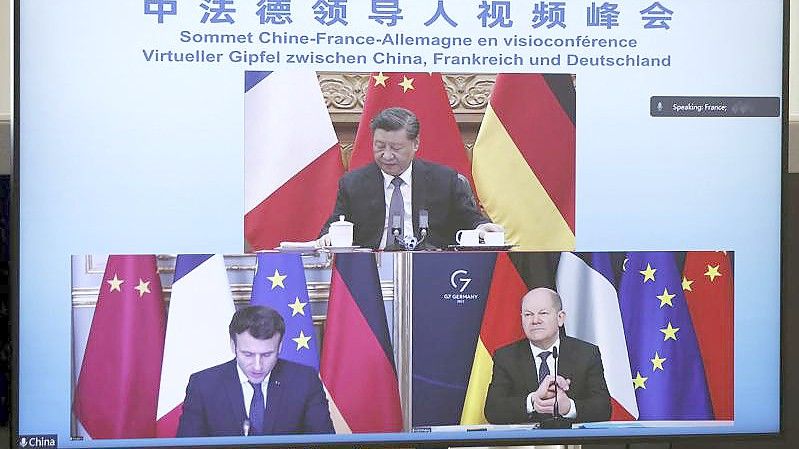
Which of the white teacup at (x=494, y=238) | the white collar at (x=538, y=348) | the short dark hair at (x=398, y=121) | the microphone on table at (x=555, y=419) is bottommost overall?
the microphone on table at (x=555, y=419)

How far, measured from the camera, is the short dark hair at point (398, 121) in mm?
1727

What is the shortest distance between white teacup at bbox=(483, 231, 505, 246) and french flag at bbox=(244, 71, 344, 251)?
290 millimetres

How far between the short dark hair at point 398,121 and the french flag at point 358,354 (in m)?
0.24

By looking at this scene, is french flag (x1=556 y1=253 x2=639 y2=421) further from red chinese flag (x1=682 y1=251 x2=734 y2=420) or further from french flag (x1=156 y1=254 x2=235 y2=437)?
french flag (x1=156 y1=254 x2=235 y2=437)

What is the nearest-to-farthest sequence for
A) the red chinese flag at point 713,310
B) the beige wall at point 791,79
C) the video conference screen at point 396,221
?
the video conference screen at point 396,221 < the red chinese flag at point 713,310 < the beige wall at point 791,79

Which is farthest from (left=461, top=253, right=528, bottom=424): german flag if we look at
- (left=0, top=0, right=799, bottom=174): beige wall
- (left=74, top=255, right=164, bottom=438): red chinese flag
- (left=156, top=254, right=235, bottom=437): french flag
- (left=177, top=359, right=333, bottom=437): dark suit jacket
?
(left=0, top=0, right=799, bottom=174): beige wall

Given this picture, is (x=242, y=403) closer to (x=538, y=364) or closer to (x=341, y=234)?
(x=341, y=234)

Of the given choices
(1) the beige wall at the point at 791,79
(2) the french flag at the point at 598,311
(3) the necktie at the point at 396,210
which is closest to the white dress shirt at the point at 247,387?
(3) the necktie at the point at 396,210

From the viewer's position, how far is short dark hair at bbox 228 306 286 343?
5.55ft

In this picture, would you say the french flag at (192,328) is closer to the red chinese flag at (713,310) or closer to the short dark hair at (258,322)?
the short dark hair at (258,322)

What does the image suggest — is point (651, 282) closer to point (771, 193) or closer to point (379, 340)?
point (771, 193)

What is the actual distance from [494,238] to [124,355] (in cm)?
70

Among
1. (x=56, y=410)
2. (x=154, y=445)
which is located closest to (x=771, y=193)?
(x=154, y=445)

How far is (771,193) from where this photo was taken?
1793 millimetres
